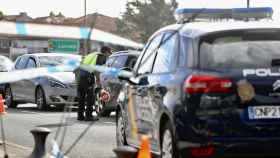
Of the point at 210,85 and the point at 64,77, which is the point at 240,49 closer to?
the point at 210,85

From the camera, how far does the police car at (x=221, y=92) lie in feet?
22.2

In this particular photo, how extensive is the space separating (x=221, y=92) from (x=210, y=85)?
4.5 inches

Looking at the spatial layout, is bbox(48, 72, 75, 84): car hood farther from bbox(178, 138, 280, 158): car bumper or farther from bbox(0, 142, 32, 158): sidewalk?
bbox(178, 138, 280, 158): car bumper

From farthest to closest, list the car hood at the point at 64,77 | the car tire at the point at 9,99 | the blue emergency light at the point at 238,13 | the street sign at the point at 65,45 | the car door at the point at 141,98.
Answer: the car tire at the point at 9,99
the car hood at the point at 64,77
the blue emergency light at the point at 238,13
the car door at the point at 141,98
the street sign at the point at 65,45

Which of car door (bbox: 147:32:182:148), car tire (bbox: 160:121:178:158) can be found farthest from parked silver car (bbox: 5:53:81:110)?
car tire (bbox: 160:121:178:158)

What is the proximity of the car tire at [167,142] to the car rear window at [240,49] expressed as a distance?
0.72 meters

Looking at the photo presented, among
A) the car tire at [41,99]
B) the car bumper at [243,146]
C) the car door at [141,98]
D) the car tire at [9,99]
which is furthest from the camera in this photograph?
the car tire at [9,99]

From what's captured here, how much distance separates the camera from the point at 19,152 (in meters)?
10.4

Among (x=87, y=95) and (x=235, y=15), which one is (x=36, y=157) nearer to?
(x=235, y=15)

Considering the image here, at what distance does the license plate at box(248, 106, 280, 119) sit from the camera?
6.79 metres

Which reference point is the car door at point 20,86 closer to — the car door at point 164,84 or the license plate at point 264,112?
the car door at point 164,84

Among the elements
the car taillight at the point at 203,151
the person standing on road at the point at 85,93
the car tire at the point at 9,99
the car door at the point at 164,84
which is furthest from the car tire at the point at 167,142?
the car tire at the point at 9,99

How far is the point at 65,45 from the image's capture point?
4.51 meters

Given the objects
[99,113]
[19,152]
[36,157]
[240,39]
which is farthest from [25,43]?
[99,113]
